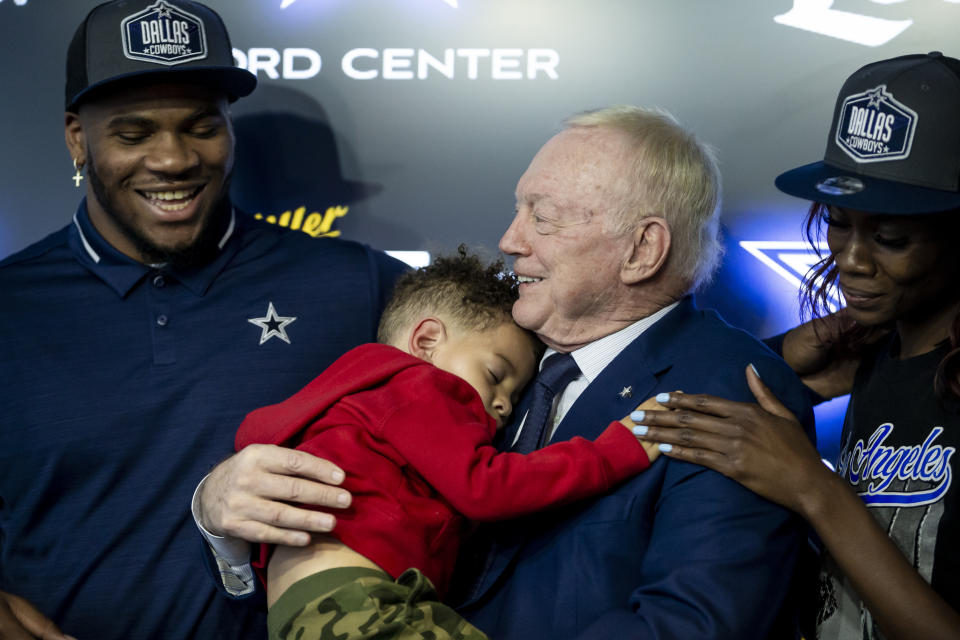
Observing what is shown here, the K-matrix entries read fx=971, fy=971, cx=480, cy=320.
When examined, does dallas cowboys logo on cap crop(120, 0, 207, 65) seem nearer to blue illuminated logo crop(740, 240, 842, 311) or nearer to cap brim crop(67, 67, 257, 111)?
cap brim crop(67, 67, 257, 111)

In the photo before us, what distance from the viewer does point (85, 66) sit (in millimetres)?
2322

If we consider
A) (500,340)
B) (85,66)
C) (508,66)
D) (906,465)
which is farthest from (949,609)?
(85,66)

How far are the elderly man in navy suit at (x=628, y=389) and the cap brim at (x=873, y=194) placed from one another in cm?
22


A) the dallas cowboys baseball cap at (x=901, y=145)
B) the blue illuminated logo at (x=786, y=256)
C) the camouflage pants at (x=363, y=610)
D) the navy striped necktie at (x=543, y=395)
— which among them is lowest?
the camouflage pants at (x=363, y=610)

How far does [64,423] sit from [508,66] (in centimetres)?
157

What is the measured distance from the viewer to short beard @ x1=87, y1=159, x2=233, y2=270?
7.72ft

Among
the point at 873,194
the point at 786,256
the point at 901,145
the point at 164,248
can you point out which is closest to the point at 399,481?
the point at 164,248

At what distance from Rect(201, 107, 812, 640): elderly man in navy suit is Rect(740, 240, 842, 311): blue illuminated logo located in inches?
25.0

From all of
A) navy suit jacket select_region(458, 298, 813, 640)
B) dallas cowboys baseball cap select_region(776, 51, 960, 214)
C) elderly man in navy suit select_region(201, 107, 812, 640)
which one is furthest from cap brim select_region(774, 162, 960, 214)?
navy suit jacket select_region(458, 298, 813, 640)

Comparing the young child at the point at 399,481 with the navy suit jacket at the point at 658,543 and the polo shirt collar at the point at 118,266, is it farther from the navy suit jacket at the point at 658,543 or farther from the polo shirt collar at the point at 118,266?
the polo shirt collar at the point at 118,266

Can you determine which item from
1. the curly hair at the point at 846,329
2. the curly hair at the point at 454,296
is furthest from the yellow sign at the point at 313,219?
the curly hair at the point at 846,329

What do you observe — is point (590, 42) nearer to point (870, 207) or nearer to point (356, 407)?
point (870, 207)

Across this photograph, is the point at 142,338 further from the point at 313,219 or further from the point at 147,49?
the point at 313,219

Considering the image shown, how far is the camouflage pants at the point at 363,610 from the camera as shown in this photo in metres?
1.62
